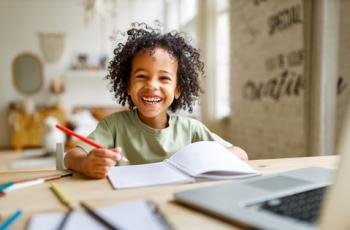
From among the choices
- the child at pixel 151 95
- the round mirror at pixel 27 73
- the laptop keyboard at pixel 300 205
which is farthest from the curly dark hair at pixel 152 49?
the round mirror at pixel 27 73

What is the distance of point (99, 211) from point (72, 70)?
5479mm

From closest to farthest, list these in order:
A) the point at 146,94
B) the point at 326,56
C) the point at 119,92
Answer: the point at 146,94 < the point at 119,92 < the point at 326,56

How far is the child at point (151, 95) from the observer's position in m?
0.99

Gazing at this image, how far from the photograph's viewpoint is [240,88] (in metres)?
3.32

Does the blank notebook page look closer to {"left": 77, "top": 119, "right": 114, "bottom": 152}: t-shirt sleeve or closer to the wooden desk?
the wooden desk

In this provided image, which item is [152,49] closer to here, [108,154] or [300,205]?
[108,154]

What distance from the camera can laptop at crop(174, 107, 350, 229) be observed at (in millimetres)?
394

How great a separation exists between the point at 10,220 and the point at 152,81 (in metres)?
0.57

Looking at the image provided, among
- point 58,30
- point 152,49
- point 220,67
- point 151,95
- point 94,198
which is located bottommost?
point 94,198

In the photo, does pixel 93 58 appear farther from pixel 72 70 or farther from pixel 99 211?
pixel 99 211

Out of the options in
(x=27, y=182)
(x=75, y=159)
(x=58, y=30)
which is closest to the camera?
(x=27, y=182)

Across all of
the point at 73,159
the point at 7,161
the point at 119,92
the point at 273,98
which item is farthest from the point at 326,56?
the point at 7,161

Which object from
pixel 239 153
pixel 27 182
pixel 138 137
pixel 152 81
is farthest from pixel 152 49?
pixel 27 182

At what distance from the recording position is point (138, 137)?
1040 mm
